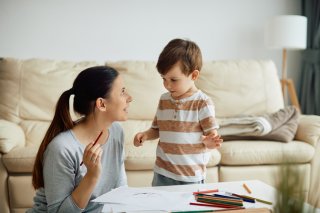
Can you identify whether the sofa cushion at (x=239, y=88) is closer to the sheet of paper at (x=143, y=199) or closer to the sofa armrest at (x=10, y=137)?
the sofa armrest at (x=10, y=137)

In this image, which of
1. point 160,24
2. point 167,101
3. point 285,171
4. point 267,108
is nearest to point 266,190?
point 167,101

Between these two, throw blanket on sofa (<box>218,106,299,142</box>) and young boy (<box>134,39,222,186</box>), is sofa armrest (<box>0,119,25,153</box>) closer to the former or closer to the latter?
young boy (<box>134,39,222,186</box>)

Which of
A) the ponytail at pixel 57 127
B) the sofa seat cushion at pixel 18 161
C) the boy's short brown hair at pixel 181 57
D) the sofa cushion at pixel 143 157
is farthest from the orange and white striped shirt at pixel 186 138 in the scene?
the sofa seat cushion at pixel 18 161

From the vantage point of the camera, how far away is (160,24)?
334cm

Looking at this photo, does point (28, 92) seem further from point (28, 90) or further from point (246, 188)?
point (246, 188)

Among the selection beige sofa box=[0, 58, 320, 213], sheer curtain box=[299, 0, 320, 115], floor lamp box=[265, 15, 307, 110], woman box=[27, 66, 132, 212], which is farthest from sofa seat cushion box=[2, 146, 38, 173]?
sheer curtain box=[299, 0, 320, 115]

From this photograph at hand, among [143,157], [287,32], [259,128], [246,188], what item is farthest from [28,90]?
[287,32]

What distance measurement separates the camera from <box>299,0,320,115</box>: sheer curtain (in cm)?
354

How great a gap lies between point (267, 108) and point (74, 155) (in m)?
2.01

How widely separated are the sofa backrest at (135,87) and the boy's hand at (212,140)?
3.85 feet

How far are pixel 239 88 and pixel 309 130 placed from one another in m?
0.63

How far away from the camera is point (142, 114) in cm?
267

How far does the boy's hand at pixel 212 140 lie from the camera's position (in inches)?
53.1

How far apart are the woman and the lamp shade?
2.19m
